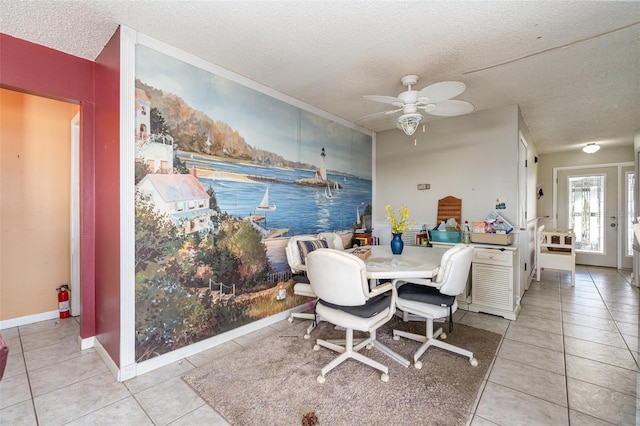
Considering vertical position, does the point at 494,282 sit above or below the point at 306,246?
below

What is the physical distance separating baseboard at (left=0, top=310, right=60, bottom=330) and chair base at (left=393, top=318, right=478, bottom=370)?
391 cm

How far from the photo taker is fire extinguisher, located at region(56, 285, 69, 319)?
323cm

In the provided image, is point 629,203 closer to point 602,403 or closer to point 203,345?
point 602,403

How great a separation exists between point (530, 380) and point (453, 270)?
0.95 meters

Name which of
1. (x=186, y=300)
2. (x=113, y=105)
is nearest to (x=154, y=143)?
(x=113, y=105)

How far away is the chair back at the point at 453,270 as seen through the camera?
2.19m

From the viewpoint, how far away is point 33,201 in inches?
124

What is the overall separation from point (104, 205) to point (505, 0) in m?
3.36

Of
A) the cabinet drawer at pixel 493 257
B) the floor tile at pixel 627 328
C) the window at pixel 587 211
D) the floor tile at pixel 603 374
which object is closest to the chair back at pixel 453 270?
the floor tile at pixel 603 374

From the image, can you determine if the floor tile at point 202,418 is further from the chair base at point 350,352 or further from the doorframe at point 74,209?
the doorframe at point 74,209

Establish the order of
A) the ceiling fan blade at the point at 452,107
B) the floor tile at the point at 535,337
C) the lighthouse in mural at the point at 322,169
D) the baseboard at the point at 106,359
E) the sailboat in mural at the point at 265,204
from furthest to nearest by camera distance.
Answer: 1. the lighthouse in mural at the point at 322,169
2. the sailboat in mural at the point at 265,204
3. the floor tile at the point at 535,337
4. the ceiling fan blade at the point at 452,107
5. the baseboard at the point at 106,359

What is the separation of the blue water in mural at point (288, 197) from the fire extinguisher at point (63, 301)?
2.31 metres

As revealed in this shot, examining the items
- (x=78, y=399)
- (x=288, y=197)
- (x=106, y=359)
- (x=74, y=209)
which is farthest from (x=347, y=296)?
(x=74, y=209)

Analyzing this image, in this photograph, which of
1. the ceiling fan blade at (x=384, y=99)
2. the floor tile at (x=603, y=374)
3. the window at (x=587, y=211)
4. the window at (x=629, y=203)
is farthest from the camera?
the window at (x=587, y=211)
